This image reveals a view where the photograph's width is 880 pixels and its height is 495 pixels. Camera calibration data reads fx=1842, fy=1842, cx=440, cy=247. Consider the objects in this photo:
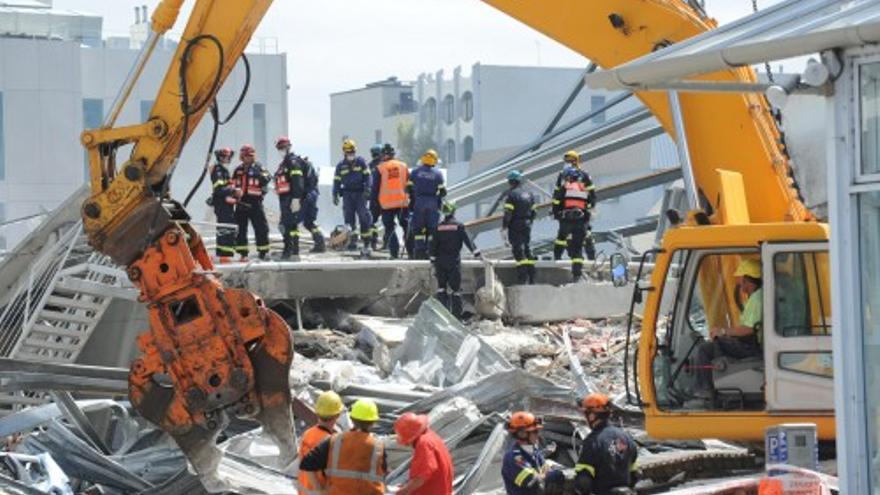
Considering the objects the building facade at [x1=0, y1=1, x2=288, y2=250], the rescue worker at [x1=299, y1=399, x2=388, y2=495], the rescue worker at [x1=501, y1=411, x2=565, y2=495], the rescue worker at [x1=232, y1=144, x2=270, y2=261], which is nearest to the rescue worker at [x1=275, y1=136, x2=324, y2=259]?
the rescue worker at [x1=232, y1=144, x2=270, y2=261]

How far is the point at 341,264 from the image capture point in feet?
70.4

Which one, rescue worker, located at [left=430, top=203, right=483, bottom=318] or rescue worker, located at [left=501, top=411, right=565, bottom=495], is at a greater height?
rescue worker, located at [left=430, top=203, right=483, bottom=318]

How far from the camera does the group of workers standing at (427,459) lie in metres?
12.5

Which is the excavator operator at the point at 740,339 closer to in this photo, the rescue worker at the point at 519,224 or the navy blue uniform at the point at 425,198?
the rescue worker at the point at 519,224

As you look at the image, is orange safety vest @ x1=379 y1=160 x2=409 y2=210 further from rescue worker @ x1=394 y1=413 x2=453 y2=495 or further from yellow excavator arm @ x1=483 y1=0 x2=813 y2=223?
rescue worker @ x1=394 y1=413 x2=453 y2=495

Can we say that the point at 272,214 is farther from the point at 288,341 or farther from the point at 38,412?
the point at 288,341

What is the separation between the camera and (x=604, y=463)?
13.1 meters

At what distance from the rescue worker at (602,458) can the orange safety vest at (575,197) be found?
30.8ft

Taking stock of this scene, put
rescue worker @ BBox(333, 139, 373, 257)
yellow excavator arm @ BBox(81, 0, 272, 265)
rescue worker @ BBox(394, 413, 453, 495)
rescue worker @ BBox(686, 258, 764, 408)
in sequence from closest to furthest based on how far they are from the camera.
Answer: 1. rescue worker @ BBox(394, 413, 453, 495)
2. rescue worker @ BBox(686, 258, 764, 408)
3. yellow excavator arm @ BBox(81, 0, 272, 265)
4. rescue worker @ BBox(333, 139, 373, 257)

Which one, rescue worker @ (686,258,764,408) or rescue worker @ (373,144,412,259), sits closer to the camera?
rescue worker @ (686,258,764,408)

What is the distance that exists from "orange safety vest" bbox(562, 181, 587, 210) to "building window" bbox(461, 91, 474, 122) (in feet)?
185

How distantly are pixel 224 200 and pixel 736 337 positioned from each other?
35.7ft

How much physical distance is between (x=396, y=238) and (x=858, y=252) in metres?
15.6

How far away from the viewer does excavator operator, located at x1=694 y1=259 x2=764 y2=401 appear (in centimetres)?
1314
